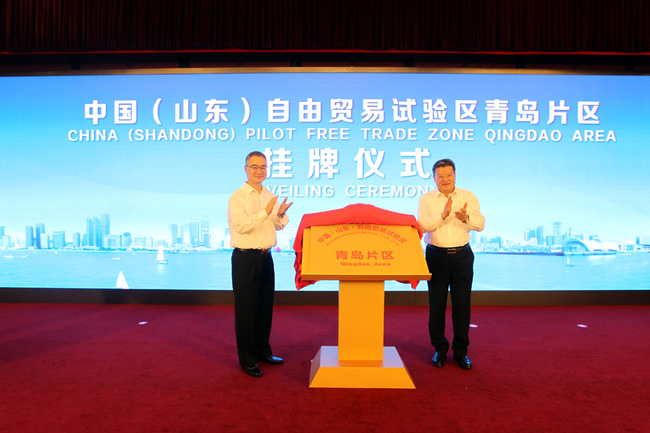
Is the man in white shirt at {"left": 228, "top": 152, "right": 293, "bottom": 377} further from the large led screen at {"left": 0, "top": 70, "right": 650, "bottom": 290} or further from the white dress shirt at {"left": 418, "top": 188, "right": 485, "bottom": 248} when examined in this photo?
the large led screen at {"left": 0, "top": 70, "right": 650, "bottom": 290}

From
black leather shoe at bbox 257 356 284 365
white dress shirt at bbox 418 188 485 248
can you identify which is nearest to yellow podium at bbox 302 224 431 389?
white dress shirt at bbox 418 188 485 248

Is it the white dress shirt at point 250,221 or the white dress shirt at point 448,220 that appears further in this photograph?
the white dress shirt at point 448,220

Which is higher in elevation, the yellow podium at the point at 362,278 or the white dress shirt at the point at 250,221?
the white dress shirt at the point at 250,221

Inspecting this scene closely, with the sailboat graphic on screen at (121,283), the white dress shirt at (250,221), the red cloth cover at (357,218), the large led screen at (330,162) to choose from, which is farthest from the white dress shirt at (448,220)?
the sailboat graphic on screen at (121,283)

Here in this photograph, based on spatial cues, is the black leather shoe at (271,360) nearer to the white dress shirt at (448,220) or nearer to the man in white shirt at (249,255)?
the man in white shirt at (249,255)

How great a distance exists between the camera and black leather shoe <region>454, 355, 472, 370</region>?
256cm

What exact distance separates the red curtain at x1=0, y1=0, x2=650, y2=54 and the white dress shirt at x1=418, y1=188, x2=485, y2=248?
7.77 ft

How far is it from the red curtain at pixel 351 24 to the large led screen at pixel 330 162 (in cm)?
35

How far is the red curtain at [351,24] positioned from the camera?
4.25 metres

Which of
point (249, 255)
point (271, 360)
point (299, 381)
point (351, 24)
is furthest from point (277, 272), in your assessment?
point (351, 24)

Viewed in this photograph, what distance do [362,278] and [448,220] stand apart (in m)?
0.80

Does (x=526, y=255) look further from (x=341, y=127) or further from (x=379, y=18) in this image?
(x=379, y=18)

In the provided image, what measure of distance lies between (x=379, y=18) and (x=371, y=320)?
3.41 metres

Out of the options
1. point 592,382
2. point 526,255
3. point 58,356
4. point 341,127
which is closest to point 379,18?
point 341,127
